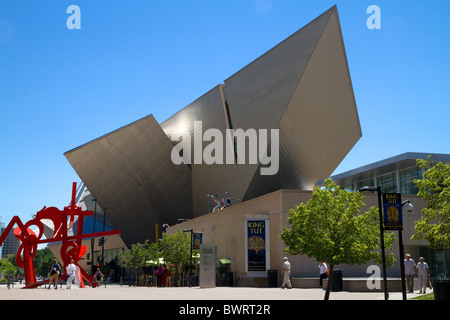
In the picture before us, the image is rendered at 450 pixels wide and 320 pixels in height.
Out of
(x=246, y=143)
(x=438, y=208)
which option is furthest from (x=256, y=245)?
(x=438, y=208)

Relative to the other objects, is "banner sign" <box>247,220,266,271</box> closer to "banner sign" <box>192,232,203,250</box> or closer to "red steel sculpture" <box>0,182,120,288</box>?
"banner sign" <box>192,232,203,250</box>

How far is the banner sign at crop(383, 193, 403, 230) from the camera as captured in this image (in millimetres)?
16031

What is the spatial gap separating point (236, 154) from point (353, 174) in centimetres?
1312

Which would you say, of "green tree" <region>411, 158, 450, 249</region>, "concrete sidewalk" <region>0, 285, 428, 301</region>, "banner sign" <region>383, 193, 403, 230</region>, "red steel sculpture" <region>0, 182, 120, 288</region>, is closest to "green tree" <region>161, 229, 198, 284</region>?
"red steel sculpture" <region>0, 182, 120, 288</region>

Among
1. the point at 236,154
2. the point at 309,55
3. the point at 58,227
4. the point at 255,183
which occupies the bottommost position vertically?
the point at 58,227

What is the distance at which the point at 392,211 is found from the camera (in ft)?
53.0

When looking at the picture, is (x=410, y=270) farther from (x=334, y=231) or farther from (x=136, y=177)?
(x=136, y=177)

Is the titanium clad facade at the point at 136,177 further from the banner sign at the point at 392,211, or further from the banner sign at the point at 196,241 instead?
the banner sign at the point at 392,211

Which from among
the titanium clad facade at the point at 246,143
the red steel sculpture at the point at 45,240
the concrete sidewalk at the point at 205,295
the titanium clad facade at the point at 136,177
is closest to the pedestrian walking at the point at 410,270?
the concrete sidewalk at the point at 205,295

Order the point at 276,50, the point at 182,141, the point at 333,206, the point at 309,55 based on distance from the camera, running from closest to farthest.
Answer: the point at 333,206 → the point at 309,55 → the point at 276,50 → the point at 182,141

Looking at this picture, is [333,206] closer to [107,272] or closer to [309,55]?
[309,55]

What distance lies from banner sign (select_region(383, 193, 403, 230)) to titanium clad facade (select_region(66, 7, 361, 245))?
20850 millimetres
